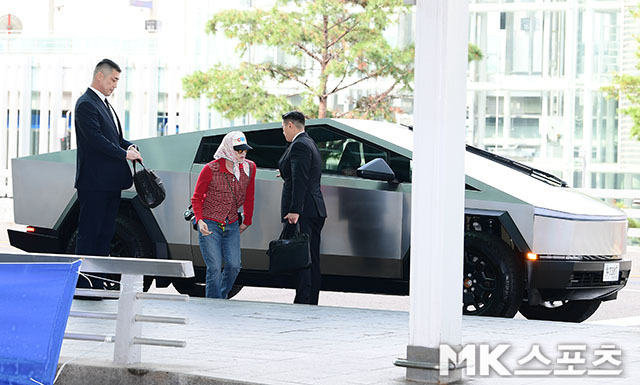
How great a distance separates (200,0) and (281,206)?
3275 centimetres

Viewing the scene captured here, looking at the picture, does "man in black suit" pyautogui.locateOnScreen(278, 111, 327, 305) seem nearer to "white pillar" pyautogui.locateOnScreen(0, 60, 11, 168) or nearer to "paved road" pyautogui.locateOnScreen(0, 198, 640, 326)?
"paved road" pyautogui.locateOnScreen(0, 198, 640, 326)

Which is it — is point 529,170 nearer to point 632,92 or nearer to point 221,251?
point 221,251

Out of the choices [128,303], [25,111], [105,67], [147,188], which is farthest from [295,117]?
[25,111]

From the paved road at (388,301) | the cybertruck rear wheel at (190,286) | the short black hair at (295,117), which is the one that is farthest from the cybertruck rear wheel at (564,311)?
the cybertruck rear wheel at (190,286)

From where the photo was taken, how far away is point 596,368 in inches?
263

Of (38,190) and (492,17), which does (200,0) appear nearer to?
(492,17)

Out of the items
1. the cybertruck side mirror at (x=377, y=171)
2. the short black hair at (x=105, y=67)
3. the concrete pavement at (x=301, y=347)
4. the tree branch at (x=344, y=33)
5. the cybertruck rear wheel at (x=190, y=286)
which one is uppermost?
the tree branch at (x=344, y=33)

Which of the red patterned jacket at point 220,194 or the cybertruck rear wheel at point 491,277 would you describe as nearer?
the cybertruck rear wheel at point 491,277

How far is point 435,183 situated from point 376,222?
3.58 meters

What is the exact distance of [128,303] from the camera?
6504 millimetres

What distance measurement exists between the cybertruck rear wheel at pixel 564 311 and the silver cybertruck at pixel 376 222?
0.03 feet

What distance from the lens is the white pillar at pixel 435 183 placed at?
6.03 meters

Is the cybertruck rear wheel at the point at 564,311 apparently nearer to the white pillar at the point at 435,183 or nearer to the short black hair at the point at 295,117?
the short black hair at the point at 295,117

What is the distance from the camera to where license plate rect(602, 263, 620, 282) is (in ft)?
31.0
